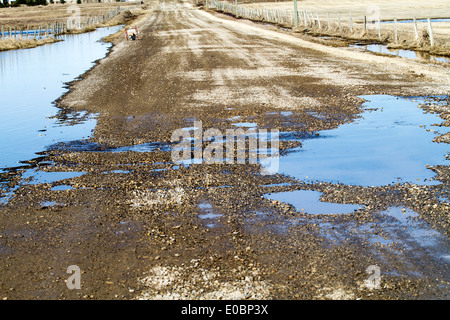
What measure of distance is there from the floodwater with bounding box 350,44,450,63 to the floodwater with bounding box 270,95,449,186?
11.2m

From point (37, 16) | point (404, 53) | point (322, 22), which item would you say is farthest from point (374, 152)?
point (37, 16)

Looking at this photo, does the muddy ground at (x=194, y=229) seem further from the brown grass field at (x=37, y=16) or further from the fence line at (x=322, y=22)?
the brown grass field at (x=37, y=16)

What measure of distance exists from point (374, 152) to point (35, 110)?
9860 millimetres

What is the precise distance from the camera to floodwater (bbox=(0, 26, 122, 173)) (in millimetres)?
11337

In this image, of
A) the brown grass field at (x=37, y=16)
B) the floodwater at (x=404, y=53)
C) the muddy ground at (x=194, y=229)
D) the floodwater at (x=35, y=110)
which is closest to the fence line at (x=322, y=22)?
the floodwater at (x=404, y=53)

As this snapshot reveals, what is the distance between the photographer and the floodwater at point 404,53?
23130 millimetres

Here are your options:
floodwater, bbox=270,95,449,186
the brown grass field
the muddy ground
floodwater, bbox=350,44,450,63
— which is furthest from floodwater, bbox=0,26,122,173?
the brown grass field

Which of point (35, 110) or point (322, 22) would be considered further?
point (322, 22)

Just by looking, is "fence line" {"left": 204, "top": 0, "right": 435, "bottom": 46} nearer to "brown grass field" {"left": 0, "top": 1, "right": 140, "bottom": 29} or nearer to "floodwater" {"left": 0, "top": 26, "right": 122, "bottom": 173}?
"floodwater" {"left": 0, "top": 26, "right": 122, "bottom": 173}

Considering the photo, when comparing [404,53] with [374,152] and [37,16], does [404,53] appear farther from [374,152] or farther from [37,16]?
[37,16]

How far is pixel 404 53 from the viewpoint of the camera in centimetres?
2548

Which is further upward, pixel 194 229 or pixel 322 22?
pixel 322 22
